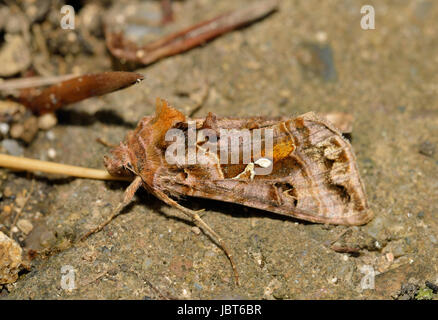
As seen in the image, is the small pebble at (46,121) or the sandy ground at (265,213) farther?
the small pebble at (46,121)

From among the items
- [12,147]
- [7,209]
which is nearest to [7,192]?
[7,209]

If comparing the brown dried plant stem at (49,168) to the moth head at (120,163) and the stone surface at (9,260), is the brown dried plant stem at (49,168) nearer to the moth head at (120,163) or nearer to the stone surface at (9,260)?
the moth head at (120,163)

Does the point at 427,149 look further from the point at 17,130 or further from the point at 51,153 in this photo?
the point at 17,130

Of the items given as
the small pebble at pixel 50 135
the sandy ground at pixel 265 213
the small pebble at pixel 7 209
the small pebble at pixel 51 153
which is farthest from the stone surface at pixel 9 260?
the small pebble at pixel 50 135

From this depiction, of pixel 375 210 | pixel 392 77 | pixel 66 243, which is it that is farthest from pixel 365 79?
pixel 66 243

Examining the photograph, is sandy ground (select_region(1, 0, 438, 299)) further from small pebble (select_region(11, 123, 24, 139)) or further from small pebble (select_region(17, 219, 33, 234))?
small pebble (select_region(11, 123, 24, 139))

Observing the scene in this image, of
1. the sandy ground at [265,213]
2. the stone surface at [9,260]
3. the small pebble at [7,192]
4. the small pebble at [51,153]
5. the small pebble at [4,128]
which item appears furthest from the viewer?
the small pebble at [51,153]
